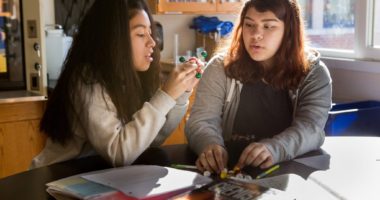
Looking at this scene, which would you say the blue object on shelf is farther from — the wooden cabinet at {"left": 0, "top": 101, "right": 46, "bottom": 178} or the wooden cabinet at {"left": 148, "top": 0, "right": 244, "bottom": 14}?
the wooden cabinet at {"left": 0, "top": 101, "right": 46, "bottom": 178}

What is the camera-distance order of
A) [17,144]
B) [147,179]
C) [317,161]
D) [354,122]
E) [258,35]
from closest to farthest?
[147,179], [317,161], [258,35], [354,122], [17,144]

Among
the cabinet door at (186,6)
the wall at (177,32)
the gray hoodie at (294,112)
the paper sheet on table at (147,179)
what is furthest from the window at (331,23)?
the paper sheet on table at (147,179)

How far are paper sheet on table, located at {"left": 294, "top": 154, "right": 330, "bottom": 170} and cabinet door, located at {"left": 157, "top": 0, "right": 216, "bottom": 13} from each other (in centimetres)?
184

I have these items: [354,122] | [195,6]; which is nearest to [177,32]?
[195,6]

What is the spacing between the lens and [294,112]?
A: 65.9 inches

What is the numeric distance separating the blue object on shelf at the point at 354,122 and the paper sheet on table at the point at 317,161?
34.8 inches

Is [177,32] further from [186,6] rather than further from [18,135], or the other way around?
[18,135]

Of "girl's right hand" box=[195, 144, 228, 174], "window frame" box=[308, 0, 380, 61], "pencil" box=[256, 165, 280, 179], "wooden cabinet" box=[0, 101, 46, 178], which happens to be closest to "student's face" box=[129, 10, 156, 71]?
"girl's right hand" box=[195, 144, 228, 174]

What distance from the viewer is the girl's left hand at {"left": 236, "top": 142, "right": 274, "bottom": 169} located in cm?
133

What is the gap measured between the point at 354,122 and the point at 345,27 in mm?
833

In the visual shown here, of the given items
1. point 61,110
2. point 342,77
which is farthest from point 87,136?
point 342,77

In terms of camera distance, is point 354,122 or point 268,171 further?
point 354,122

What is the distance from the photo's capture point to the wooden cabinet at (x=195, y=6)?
305 cm

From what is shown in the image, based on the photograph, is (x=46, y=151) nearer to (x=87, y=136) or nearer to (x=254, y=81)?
(x=87, y=136)
